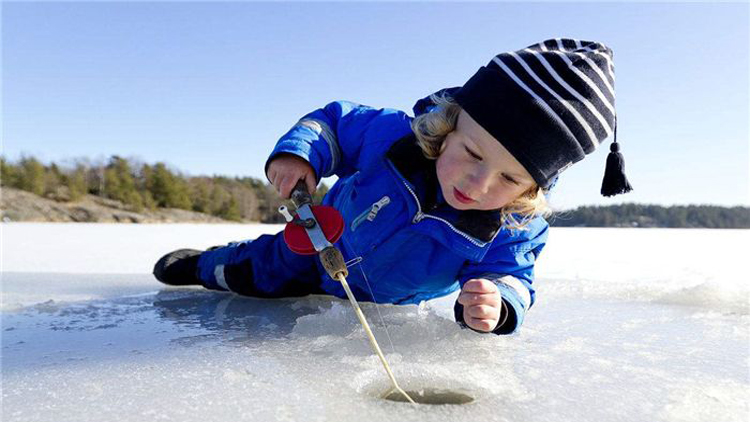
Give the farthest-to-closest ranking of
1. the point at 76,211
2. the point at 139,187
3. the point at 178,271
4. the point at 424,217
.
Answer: the point at 139,187 → the point at 76,211 → the point at 178,271 → the point at 424,217

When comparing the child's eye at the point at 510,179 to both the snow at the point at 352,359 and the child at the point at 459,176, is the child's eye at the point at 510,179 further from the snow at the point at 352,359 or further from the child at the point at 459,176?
the snow at the point at 352,359

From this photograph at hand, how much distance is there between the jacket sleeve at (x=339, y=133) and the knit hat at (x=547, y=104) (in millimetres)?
429

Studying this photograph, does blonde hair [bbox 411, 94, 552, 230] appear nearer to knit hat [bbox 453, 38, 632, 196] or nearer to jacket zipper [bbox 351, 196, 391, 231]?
knit hat [bbox 453, 38, 632, 196]

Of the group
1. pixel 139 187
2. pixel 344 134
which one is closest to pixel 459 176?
pixel 344 134

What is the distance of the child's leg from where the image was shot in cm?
186

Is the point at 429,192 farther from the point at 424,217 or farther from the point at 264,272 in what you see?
the point at 264,272

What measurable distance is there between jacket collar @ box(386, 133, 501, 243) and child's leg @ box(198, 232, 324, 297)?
1.98ft

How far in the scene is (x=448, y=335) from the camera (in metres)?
1.24

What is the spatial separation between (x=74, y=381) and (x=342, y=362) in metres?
0.47

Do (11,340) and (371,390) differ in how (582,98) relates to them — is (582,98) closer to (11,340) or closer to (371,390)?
(371,390)

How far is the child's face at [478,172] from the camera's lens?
1.17 metres

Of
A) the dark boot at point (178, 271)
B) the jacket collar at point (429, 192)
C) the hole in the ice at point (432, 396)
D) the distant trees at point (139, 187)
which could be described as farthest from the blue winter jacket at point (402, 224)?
the distant trees at point (139, 187)

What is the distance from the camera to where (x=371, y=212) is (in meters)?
1.50

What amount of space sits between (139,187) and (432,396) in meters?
21.2
